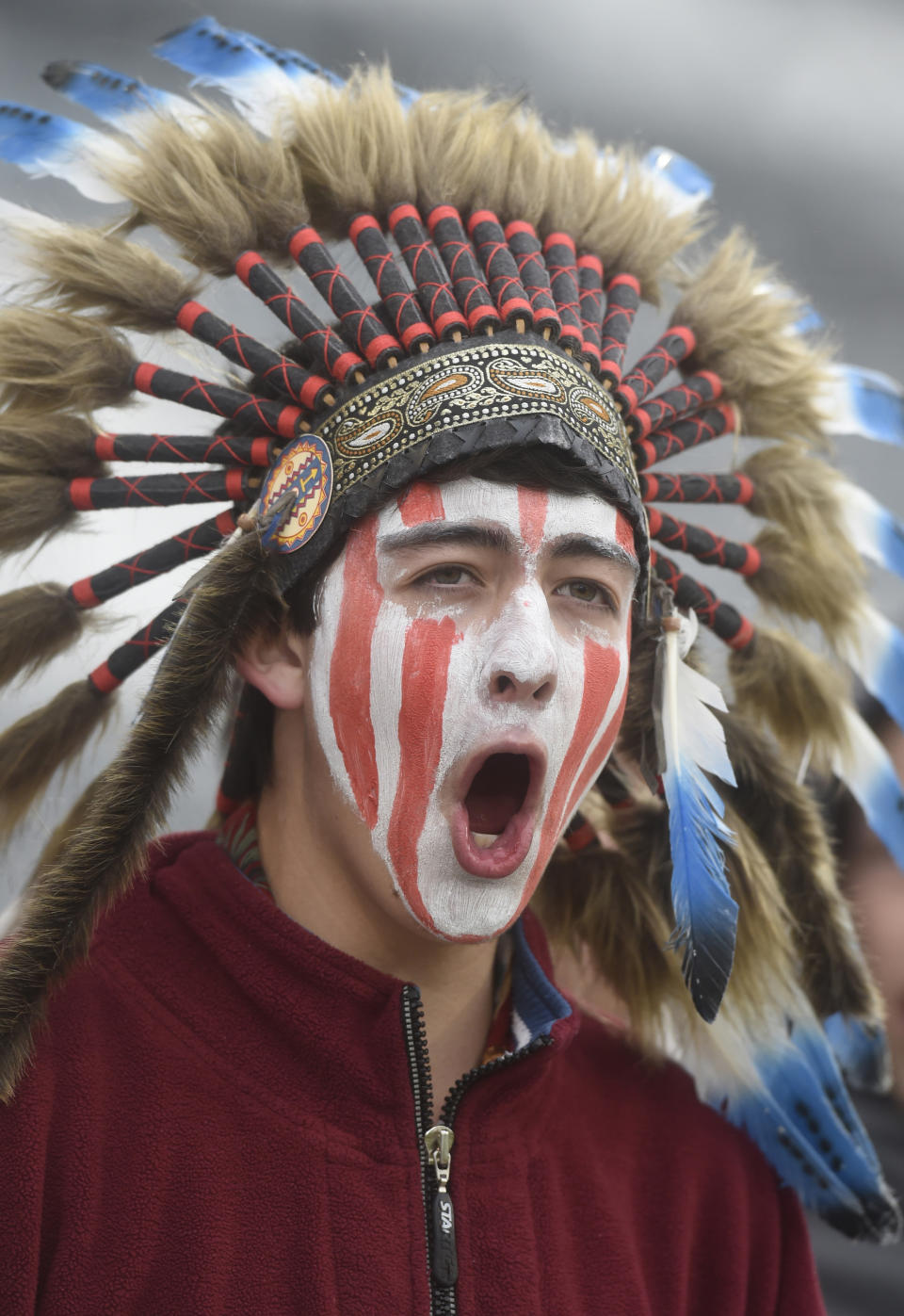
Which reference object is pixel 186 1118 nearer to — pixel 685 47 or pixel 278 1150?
pixel 278 1150

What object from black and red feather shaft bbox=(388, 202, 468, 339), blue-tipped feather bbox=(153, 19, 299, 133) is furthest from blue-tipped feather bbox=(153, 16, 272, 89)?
black and red feather shaft bbox=(388, 202, 468, 339)

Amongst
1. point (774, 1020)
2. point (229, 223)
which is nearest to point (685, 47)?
point (229, 223)

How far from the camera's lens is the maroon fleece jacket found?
164 cm

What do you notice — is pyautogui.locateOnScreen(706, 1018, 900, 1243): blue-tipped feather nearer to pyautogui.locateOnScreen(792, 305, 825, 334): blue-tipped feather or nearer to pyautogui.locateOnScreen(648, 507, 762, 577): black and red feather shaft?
pyautogui.locateOnScreen(648, 507, 762, 577): black and red feather shaft

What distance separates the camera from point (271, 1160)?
1.75 metres

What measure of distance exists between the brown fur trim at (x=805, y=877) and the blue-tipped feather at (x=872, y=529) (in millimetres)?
411

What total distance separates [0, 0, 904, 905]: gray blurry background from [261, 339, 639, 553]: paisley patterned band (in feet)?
3.74

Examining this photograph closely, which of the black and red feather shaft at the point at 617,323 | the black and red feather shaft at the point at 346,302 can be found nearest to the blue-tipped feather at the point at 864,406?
the black and red feather shaft at the point at 617,323

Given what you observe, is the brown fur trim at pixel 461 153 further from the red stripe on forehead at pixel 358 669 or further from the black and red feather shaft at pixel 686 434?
the red stripe on forehead at pixel 358 669

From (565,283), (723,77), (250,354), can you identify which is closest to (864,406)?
(565,283)

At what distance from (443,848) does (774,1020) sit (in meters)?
0.83

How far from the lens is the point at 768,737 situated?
2.33 m

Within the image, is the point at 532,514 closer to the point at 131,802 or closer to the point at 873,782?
the point at 131,802

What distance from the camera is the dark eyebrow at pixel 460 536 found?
180cm
